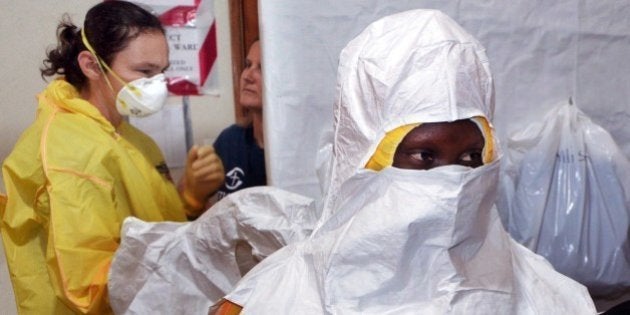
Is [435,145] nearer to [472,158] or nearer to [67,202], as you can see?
[472,158]

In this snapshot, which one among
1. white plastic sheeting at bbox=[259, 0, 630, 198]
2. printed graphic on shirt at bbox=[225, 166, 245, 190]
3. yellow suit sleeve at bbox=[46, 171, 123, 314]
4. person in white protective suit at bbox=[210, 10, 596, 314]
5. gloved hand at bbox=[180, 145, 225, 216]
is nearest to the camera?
person in white protective suit at bbox=[210, 10, 596, 314]

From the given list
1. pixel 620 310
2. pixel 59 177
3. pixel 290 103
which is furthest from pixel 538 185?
pixel 59 177

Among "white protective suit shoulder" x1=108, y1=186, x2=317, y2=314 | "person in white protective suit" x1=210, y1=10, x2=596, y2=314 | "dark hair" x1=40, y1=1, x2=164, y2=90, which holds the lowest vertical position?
"white protective suit shoulder" x1=108, y1=186, x2=317, y2=314

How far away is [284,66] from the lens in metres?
1.22

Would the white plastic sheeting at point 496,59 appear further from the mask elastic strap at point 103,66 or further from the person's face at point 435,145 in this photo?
the person's face at point 435,145

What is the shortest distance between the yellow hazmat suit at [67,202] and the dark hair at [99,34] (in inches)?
1.9

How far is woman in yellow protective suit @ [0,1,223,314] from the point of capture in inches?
43.8

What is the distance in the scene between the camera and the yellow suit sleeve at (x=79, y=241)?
109cm

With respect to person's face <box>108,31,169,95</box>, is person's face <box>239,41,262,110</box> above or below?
below

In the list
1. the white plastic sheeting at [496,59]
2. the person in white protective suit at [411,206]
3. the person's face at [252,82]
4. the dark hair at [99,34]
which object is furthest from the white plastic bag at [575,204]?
the dark hair at [99,34]

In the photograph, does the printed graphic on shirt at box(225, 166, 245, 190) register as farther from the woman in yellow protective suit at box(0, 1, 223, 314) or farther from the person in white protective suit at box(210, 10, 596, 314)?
the person in white protective suit at box(210, 10, 596, 314)

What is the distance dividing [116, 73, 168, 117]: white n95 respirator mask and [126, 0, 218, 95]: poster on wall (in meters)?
0.16

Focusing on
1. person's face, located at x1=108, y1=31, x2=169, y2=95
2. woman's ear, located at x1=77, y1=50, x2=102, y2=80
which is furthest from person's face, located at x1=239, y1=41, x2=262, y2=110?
woman's ear, located at x1=77, y1=50, x2=102, y2=80

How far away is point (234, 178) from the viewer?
4.90 ft
